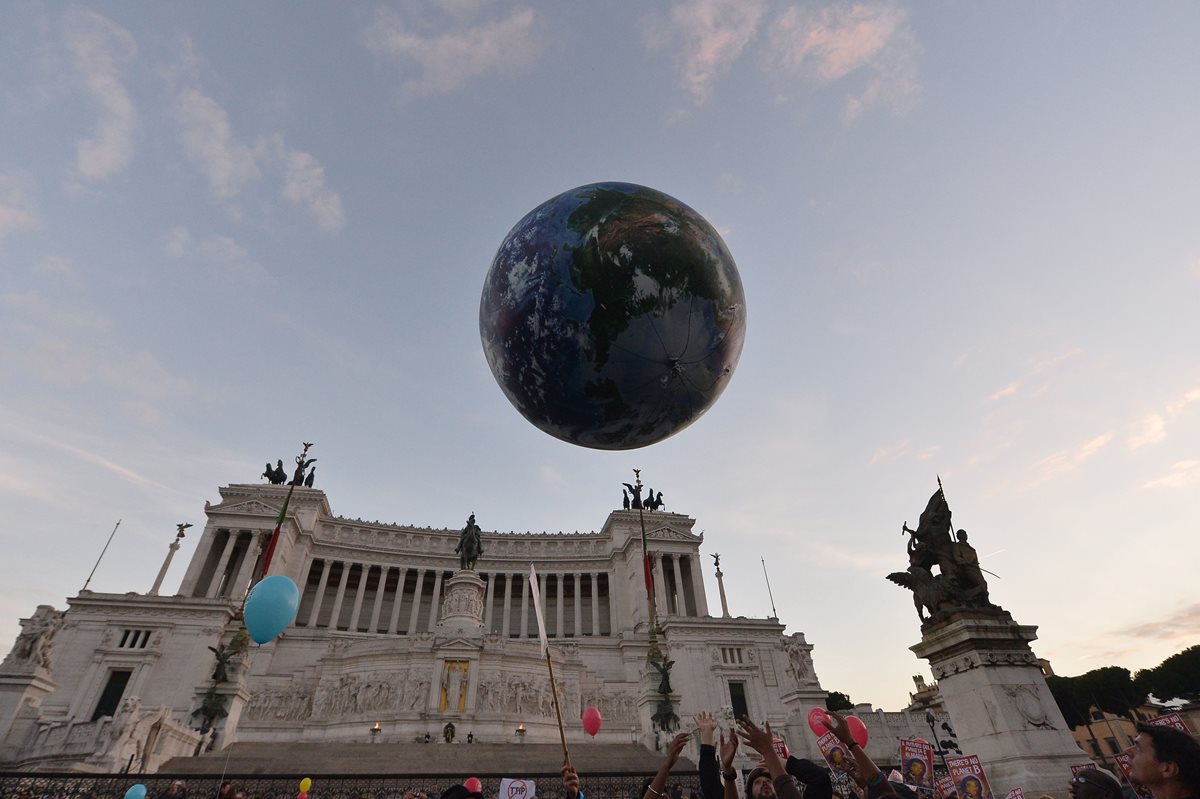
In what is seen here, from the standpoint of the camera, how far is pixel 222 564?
2109 inches

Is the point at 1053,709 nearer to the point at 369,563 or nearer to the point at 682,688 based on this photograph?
the point at 682,688

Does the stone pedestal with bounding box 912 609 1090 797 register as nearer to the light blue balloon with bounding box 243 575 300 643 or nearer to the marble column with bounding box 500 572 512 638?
the light blue balloon with bounding box 243 575 300 643

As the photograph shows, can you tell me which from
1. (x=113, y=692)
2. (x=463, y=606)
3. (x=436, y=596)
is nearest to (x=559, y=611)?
(x=436, y=596)

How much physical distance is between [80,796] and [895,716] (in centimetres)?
3688

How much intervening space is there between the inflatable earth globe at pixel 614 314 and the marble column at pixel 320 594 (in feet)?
205

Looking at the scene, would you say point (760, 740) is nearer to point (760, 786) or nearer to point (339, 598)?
point (760, 786)

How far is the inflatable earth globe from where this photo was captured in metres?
4.62

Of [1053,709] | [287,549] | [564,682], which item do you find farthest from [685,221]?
[287,549]

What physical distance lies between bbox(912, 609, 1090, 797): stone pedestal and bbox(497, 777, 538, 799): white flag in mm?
7702

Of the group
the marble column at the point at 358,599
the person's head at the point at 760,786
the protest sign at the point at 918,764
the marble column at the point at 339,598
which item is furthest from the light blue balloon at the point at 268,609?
the marble column at the point at 358,599

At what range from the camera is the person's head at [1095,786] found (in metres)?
3.82

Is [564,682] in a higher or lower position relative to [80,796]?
higher

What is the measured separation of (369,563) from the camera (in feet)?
204

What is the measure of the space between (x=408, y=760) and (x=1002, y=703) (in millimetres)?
21156
